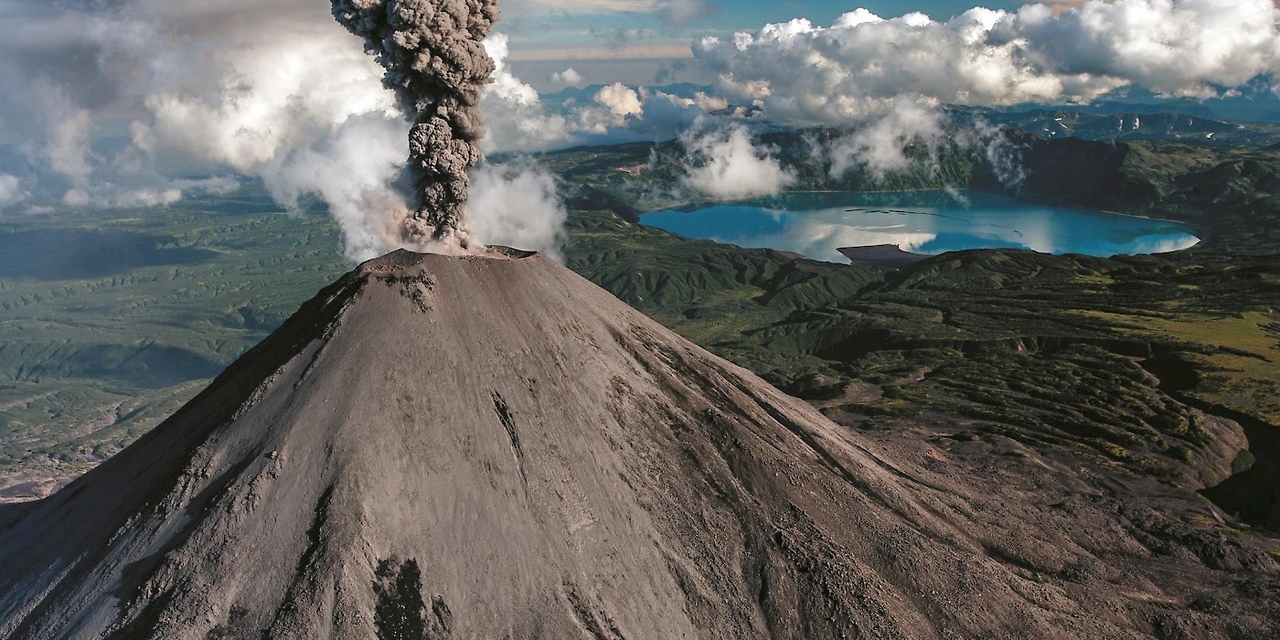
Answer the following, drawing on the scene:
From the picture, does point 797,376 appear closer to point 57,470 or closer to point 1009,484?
point 1009,484

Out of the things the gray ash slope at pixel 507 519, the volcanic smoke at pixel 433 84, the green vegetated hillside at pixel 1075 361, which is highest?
the volcanic smoke at pixel 433 84

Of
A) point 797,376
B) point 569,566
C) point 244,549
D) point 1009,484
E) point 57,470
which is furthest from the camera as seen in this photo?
point 57,470

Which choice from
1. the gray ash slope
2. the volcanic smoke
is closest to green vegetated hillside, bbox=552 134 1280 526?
the gray ash slope

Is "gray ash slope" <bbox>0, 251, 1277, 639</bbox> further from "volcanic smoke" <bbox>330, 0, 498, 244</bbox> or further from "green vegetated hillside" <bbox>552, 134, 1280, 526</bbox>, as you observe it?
"green vegetated hillside" <bbox>552, 134, 1280, 526</bbox>

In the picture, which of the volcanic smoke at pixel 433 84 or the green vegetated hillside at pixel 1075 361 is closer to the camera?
the volcanic smoke at pixel 433 84

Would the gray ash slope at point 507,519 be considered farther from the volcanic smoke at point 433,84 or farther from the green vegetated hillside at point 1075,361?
the green vegetated hillside at point 1075,361

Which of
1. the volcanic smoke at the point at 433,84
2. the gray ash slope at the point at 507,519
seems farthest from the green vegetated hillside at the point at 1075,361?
the volcanic smoke at the point at 433,84

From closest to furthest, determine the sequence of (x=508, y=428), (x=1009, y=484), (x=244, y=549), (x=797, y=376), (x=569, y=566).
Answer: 1. (x=244, y=549)
2. (x=569, y=566)
3. (x=508, y=428)
4. (x=1009, y=484)
5. (x=797, y=376)

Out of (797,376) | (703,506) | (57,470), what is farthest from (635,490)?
(57,470)
